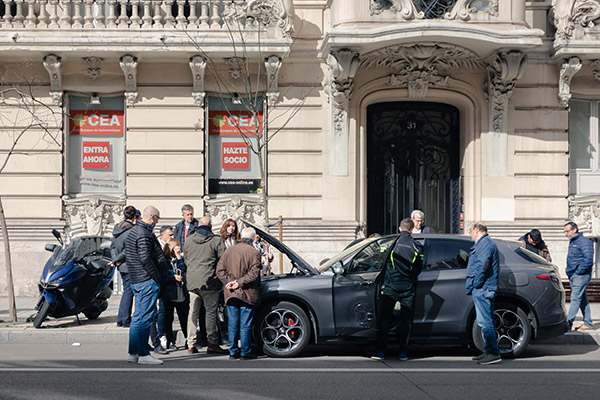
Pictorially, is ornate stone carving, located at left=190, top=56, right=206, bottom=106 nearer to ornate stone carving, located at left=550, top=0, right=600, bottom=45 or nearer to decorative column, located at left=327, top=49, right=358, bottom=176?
decorative column, located at left=327, top=49, right=358, bottom=176

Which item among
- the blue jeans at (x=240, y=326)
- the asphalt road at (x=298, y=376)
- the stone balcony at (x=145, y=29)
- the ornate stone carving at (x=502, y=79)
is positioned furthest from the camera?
the stone balcony at (x=145, y=29)

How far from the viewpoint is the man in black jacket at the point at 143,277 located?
10008 millimetres

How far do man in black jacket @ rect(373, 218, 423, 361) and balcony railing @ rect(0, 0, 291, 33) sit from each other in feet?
27.6

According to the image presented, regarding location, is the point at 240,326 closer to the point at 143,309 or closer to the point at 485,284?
the point at 143,309

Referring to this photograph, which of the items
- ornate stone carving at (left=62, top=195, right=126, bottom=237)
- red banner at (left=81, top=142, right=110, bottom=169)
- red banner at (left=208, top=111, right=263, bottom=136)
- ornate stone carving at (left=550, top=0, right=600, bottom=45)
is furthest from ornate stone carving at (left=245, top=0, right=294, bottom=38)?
ornate stone carving at (left=550, top=0, right=600, bottom=45)

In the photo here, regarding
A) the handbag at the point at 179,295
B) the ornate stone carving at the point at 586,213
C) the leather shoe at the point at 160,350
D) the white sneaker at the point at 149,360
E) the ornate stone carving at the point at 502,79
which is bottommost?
the leather shoe at the point at 160,350

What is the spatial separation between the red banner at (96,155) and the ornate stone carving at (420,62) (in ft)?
19.2

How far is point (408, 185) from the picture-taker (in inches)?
747

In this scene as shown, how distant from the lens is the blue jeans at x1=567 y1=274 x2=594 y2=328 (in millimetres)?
13070

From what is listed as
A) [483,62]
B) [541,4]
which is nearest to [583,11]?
[541,4]

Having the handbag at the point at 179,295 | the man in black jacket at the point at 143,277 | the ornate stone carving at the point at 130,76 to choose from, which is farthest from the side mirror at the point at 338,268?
the ornate stone carving at the point at 130,76

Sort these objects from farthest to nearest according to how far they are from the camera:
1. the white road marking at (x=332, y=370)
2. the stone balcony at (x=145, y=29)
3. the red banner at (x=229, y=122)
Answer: the red banner at (x=229, y=122) → the stone balcony at (x=145, y=29) → the white road marking at (x=332, y=370)

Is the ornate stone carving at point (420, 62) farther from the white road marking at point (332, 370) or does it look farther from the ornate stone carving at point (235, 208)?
the white road marking at point (332, 370)

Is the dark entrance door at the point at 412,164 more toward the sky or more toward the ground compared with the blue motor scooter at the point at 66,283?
more toward the sky
